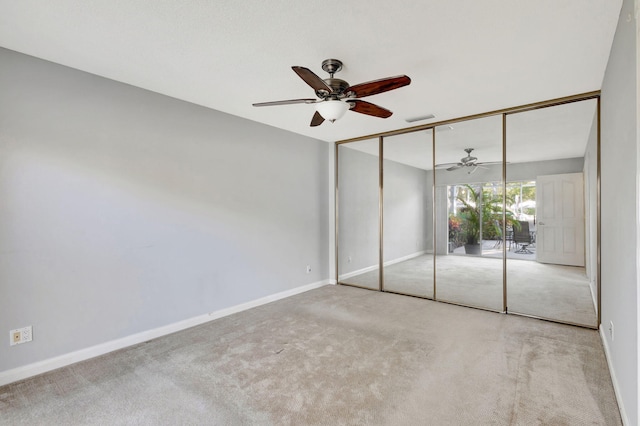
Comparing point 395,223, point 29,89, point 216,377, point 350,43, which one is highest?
point 350,43

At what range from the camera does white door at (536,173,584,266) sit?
3.81 meters

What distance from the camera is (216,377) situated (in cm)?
235

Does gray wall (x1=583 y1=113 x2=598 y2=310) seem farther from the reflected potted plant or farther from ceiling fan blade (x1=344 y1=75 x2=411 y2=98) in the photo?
ceiling fan blade (x1=344 y1=75 x2=411 y2=98)

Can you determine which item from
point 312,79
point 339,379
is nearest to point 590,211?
point 339,379

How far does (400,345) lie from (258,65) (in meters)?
2.83

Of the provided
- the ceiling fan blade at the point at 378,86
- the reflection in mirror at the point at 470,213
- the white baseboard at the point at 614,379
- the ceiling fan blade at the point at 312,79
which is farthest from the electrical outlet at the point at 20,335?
the reflection in mirror at the point at 470,213

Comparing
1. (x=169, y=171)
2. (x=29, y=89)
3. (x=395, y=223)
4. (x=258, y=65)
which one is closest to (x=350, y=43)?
(x=258, y=65)

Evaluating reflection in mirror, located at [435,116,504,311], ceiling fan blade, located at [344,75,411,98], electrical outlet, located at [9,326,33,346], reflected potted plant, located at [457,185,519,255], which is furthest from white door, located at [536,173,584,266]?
electrical outlet, located at [9,326,33,346]

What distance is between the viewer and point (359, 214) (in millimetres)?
5113

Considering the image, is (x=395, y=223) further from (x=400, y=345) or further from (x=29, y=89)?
(x=29, y=89)

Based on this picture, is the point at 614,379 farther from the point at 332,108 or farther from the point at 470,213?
the point at 332,108

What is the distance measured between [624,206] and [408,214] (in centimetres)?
297

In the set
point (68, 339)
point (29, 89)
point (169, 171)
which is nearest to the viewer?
point (29, 89)

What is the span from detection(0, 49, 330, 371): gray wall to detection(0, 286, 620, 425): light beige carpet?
1.50 feet
